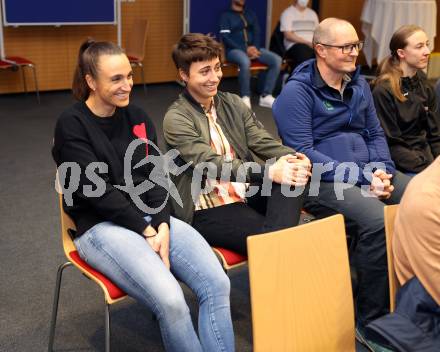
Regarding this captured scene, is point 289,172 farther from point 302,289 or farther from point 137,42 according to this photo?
point 137,42

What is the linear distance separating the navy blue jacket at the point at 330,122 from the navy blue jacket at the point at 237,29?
12.7ft

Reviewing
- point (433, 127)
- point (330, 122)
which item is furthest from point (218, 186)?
point (433, 127)

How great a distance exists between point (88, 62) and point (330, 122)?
1132mm

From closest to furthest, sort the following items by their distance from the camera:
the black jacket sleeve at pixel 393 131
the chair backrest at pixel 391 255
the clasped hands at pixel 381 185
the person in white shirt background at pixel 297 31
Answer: the chair backrest at pixel 391 255, the clasped hands at pixel 381 185, the black jacket sleeve at pixel 393 131, the person in white shirt background at pixel 297 31

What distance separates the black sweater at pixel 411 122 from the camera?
10.1 ft

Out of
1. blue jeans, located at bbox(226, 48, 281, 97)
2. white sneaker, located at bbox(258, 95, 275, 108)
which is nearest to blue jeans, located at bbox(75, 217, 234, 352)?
blue jeans, located at bbox(226, 48, 281, 97)

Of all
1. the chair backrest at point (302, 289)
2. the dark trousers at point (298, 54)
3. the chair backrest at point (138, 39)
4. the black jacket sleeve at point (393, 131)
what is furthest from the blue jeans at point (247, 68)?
the chair backrest at point (302, 289)

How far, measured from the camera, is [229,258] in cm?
225

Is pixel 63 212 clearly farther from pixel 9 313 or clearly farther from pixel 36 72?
pixel 36 72

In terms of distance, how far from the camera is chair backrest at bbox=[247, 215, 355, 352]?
1665 millimetres

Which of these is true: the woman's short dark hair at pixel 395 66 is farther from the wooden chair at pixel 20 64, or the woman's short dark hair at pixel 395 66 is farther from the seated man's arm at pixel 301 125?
the wooden chair at pixel 20 64

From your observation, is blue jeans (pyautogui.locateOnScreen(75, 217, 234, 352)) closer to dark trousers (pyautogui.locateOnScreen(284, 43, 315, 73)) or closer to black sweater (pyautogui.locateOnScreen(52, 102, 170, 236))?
black sweater (pyautogui.locateOnScreen(52, 102, 170, 236))

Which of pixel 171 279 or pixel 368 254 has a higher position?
pixel 171 279

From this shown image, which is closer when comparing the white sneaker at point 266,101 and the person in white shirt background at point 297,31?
the white sneaker at point 266,101
